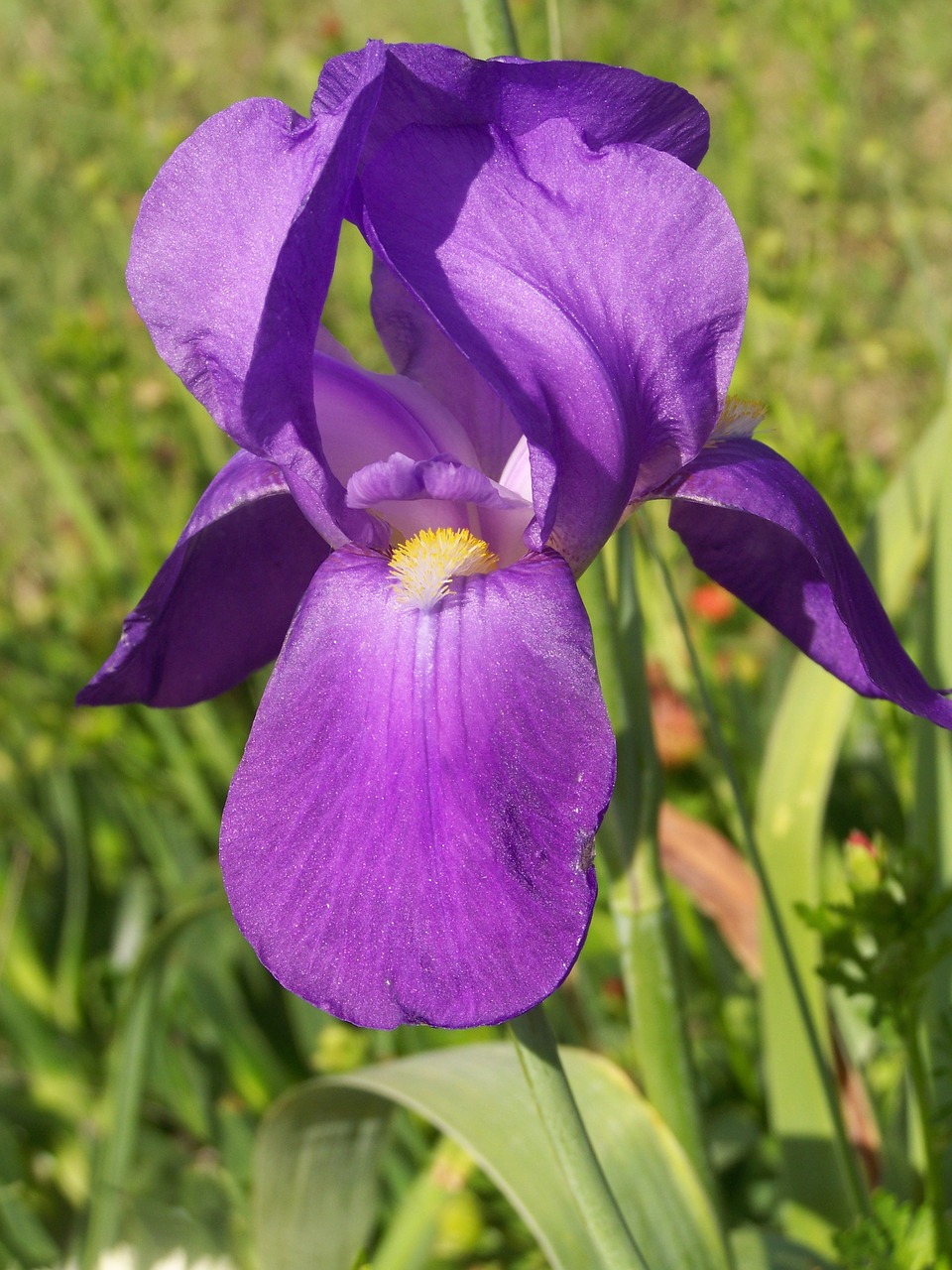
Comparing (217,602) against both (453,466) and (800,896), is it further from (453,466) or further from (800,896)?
(800,896)

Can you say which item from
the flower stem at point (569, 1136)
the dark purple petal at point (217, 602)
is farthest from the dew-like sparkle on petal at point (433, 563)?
the flower stem at point (569, 1136)

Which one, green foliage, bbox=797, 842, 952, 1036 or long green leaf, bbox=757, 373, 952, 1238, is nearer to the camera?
green foliage, bbox=797, 842, 952, 1036

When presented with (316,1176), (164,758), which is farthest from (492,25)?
(164,758)

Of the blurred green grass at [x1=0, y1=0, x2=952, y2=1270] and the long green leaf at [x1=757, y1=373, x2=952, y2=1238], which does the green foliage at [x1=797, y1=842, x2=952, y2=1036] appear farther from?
the blurred green grass at [x1=0, y1=0, x2=952, y2=1270]

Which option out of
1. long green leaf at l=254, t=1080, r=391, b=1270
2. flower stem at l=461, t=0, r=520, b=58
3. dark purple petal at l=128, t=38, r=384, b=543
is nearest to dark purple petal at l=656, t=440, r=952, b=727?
dark purple petal at l=128, t=38, r=384, b=543

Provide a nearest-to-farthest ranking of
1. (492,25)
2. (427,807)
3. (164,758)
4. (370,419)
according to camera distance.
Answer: (427,807) < (370,419) < (492,25) < (164,758)
